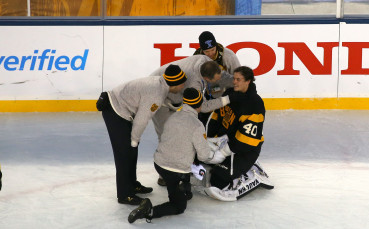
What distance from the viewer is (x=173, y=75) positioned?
4.72 metres

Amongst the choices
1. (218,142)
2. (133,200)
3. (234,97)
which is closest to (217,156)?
(218,142)

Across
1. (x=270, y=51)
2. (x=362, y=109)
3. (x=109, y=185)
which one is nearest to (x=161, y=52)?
(x=270, y=51)

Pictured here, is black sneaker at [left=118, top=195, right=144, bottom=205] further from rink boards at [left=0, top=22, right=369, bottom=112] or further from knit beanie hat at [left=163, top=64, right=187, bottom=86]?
rink boards at [left=0, top=22, right=369, bottom=112]

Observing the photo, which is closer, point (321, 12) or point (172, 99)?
point (172, 99)

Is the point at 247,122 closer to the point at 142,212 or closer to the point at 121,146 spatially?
the point at 121,146

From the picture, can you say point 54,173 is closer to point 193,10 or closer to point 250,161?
point 250,161

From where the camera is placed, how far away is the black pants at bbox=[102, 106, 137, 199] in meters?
4.91

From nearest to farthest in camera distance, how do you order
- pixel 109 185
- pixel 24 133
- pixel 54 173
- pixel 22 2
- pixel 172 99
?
pixel 172 99, pixel 109 185, pixel 54 173, pixel 24 133, pixel 22 2

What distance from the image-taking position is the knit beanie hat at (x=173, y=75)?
4719mm

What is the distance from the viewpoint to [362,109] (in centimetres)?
854

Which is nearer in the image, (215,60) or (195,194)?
(195,194)

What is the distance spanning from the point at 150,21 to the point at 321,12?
6.80 ft

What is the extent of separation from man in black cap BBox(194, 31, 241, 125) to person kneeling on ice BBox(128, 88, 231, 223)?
32.0 inches

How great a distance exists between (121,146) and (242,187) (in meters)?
0.98
